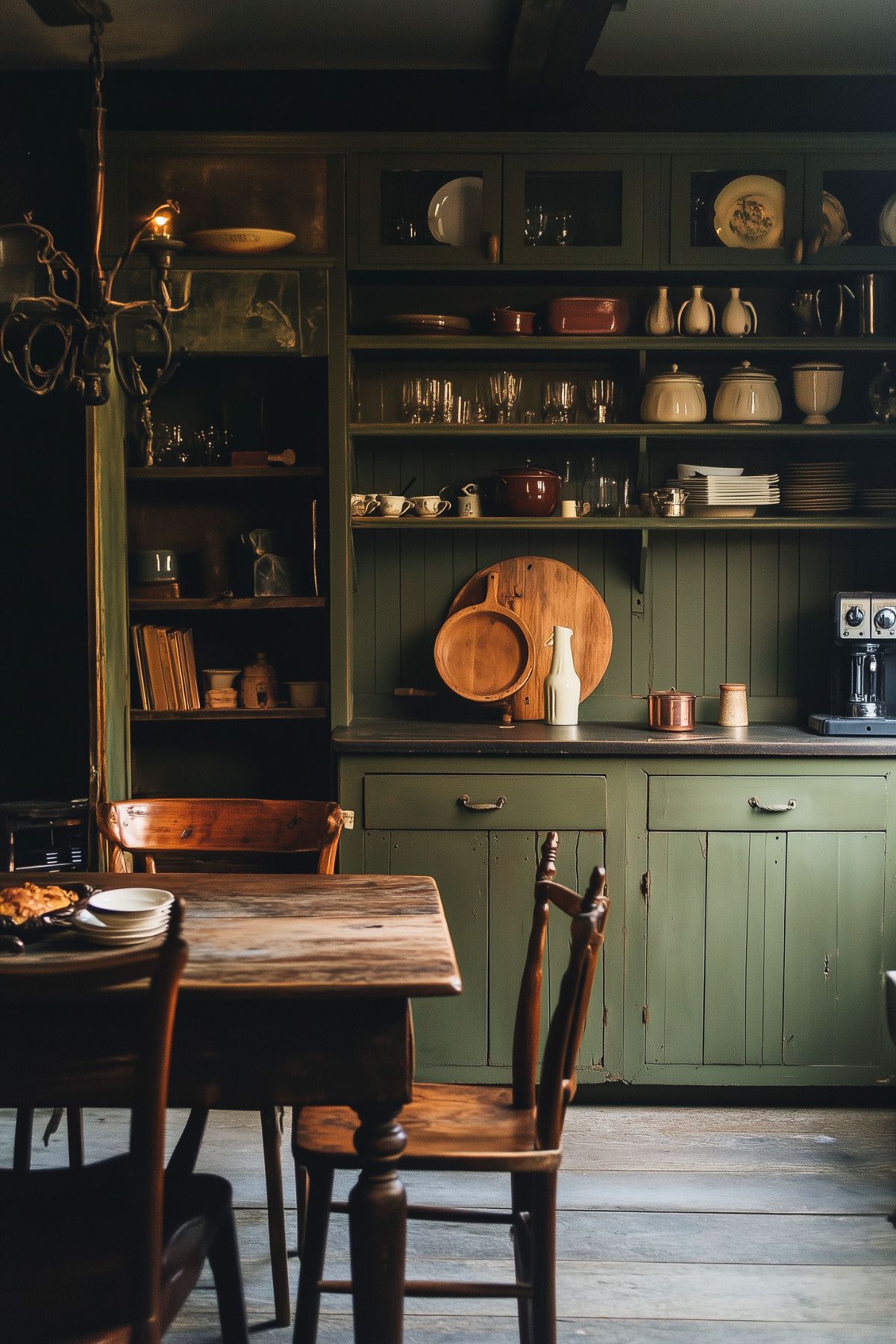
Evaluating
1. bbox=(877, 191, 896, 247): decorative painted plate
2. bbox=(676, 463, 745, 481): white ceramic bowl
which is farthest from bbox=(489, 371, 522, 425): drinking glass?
bbox=(877, 191, 896, 247): decorative painted plate

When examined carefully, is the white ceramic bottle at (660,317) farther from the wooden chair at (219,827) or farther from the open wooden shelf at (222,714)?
the wooden chair at (219,827)

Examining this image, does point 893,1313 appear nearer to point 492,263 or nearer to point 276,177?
point 492,263

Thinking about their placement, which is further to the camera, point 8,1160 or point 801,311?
point 801,311

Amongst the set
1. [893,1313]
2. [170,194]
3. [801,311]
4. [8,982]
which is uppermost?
[170,194]

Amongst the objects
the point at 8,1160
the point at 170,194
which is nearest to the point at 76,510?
the point at 170,194

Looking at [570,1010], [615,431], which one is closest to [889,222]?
[615,431]

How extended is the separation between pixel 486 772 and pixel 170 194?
200 cm

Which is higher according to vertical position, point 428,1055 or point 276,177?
point 276,177

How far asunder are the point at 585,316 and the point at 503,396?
1.15ft

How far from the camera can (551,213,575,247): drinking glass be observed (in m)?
3.55

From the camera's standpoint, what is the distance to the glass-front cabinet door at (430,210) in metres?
3.48

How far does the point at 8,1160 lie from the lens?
2.87m

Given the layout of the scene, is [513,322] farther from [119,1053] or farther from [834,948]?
[119,1053]

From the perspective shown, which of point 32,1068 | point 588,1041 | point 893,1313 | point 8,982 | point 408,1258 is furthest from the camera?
point 588,1041
